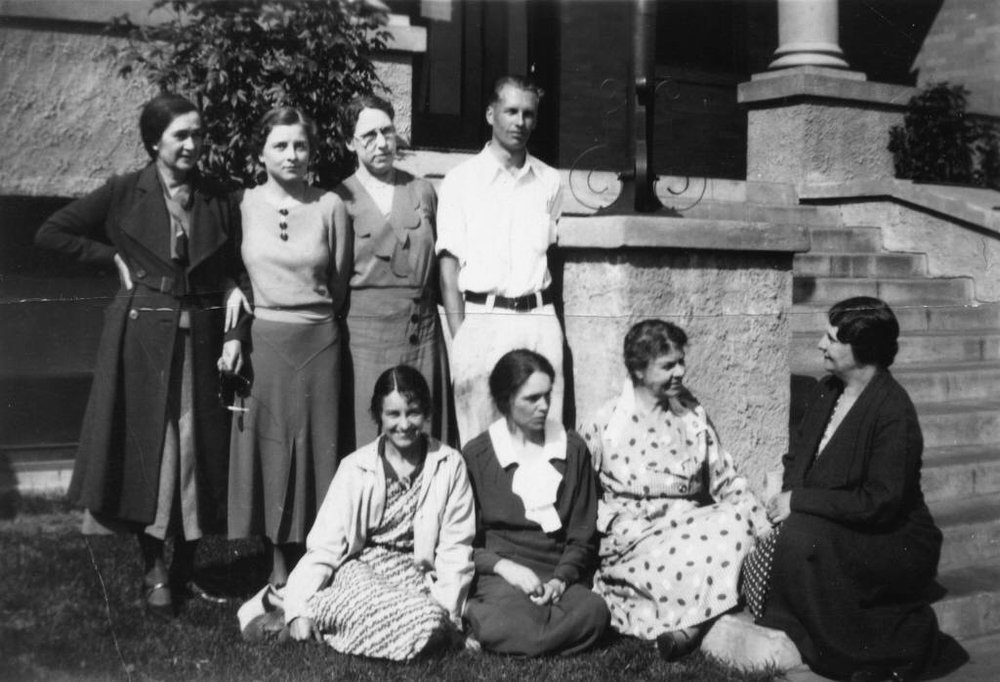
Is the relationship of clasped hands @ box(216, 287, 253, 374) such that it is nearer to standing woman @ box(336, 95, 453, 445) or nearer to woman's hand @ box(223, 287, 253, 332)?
woman's hand @ box(223, 287, 253, 332)

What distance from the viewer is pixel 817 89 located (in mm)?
9422

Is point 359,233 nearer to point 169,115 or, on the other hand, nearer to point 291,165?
point 291,165

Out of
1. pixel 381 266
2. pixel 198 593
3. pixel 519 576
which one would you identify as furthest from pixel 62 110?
pixel 519 576

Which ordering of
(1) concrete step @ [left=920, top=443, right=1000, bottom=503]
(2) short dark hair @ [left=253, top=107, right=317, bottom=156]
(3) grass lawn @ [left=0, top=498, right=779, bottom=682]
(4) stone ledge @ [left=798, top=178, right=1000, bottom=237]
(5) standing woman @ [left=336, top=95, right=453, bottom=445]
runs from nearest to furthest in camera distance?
(3) grass lawn @ [left=0, top=498, right=779, bottom=682], (2) short dark hair @ [left=253, top=107, right=317, bottom=156], (5) standing woman @ [left=336, top=95, right=453, bottom=445], (1) concrete step @ [left=920, top=443, right=1000, bottom=503], (4) stone ledge @ [left=798, top=178, right=1000, bottom=237]

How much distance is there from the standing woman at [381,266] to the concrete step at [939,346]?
2.84 meters

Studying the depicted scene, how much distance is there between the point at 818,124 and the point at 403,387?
6.13m

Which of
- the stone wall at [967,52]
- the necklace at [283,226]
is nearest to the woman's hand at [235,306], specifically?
the necklace at [283,226]

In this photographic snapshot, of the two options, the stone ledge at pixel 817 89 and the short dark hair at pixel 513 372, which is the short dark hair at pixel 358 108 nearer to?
the short dark hair at pixel 513 372

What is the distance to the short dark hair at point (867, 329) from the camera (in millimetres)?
4504

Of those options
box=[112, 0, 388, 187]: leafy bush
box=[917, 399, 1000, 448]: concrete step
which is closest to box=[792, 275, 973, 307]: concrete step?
box=[917, 399, 1000, 448]: concrete step

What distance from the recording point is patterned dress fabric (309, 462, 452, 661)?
4207 millimetres

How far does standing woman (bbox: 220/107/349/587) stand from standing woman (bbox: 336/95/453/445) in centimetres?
12

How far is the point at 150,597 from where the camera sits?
4.62 m

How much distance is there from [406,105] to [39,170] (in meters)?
2.08
